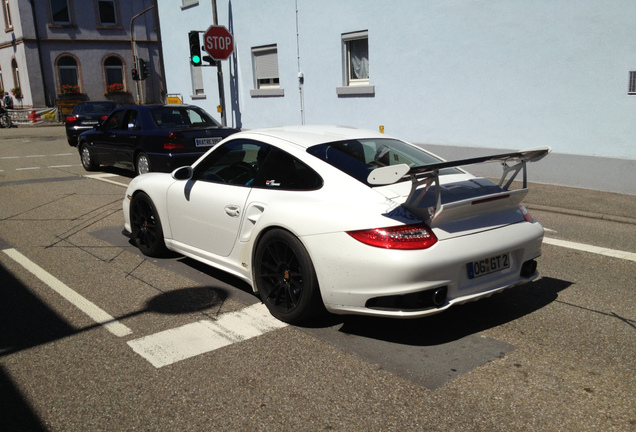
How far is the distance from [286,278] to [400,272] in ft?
3.23

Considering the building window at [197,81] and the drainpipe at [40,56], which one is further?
the drainpipe at [40,56]

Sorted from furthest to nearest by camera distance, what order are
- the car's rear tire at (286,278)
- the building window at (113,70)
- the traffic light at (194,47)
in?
the building window at (113,70)
the traffic light at (194,47)
the car's rear tire at (286,278)

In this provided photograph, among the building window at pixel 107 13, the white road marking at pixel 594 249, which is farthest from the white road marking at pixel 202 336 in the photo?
the building window at pixel 107 13

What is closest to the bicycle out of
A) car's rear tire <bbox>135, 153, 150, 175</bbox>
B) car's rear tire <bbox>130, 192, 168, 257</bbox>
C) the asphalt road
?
car's rear tire <bbox>135, 153, 150, 175</bbox>

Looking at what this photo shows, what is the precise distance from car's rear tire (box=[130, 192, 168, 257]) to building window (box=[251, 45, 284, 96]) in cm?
1057

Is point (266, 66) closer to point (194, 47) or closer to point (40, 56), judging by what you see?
point (194, 47)

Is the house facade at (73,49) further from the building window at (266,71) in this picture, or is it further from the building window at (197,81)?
the building window at (266,71)

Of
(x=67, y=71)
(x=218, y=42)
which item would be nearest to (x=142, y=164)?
(x=218, y=42)

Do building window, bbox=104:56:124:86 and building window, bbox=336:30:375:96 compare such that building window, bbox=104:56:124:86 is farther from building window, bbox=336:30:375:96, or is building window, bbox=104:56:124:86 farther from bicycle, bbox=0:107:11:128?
building window, bbox=336:30:375:96

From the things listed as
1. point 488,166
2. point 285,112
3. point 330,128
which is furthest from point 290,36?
point 330,128

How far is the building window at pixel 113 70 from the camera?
4298 cm

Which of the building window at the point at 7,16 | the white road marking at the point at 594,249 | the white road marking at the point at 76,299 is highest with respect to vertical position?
the building window at the point at 7,16

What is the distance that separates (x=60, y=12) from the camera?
1603 inches

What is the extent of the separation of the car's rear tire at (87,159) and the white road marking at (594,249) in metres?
10.8
